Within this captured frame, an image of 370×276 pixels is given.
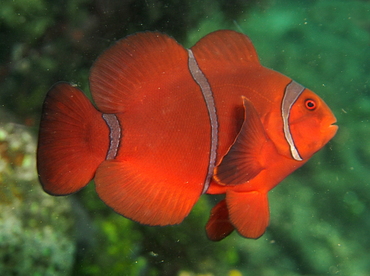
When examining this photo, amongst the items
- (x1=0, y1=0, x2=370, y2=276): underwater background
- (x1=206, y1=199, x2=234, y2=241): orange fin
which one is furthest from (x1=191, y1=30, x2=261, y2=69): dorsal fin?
(x1=0, y1=0, x2=370, y2=276): underwater background

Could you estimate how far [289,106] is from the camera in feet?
5.12

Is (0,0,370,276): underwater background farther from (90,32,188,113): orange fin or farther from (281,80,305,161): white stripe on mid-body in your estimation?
(281,80,305,161): white stripe on mid-body

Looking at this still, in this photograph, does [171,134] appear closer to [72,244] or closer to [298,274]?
[72,244]

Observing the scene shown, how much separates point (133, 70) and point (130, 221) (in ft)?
4.81

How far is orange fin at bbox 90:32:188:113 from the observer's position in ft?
4.91

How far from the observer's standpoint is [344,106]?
3.02m

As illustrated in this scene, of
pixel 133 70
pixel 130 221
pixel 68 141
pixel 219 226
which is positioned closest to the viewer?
pixel 68 141

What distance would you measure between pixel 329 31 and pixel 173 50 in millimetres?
2793

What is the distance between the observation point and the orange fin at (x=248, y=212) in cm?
158

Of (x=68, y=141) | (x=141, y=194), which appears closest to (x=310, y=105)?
(x=141, y=194)

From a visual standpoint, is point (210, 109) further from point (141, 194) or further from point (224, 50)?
point (141, 194)

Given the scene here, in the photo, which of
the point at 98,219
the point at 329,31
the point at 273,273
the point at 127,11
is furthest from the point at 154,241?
the point at 329,31

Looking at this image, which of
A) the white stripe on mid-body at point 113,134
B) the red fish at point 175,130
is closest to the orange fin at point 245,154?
the red fish at point 175,130

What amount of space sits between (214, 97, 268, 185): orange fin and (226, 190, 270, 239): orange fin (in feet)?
0.53
